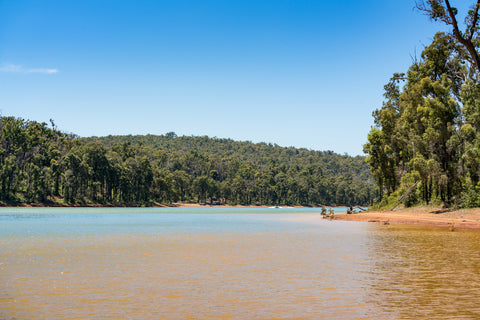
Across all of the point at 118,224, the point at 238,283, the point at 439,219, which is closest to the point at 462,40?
the point at 238,283

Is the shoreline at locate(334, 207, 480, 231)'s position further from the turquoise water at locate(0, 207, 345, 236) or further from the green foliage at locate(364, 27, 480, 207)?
the turquoise water at locate(0, 207, 345, 236)

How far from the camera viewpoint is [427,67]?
172 feet

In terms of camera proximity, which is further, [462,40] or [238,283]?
[462,40]

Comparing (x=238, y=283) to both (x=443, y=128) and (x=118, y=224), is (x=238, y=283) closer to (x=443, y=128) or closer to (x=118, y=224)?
(x=118, y=224)

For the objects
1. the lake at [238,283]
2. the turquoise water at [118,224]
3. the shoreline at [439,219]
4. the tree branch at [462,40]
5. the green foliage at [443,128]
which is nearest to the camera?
the lake at [238,283]

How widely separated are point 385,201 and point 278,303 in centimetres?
6019

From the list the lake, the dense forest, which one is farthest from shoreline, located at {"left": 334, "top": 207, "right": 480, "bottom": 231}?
the lake

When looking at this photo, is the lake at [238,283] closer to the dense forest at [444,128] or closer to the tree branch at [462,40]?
the tree branch at [462,40]

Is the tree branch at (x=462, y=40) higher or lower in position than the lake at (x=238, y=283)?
higher

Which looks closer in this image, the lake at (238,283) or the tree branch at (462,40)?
the lake at (238,283)

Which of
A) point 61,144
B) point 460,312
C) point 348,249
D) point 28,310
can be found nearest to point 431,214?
point 348,249

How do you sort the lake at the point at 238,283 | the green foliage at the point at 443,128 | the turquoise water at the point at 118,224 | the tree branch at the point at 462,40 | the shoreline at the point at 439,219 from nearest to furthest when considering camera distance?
the lake at the point at 238,283, the tree branch at the point at 462,40, the turquoise water at the point at 118,224, the shoreline at the point at 439,219, the green foliage at the point at 443,128

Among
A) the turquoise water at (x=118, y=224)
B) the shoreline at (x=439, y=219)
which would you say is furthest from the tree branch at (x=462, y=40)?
the turquoise water at (x=118, y=224)

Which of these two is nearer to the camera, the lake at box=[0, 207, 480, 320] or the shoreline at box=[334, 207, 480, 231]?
the lake at box=[0, 207, 480, 320]
